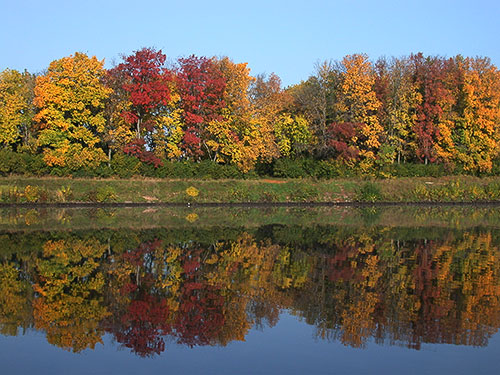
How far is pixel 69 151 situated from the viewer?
49906mm

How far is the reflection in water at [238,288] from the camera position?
11180 millimetres

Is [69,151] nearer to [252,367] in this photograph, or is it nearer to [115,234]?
[115,234]

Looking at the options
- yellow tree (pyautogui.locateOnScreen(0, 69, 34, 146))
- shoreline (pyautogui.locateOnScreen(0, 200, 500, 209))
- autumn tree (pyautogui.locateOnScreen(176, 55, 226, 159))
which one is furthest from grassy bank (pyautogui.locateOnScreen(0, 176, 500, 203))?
yellow tree (pyautogui.locateOnScreen(0, 69, 34, 146))

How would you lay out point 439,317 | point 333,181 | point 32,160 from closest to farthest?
point 439,317
point 32,160
point 333,181

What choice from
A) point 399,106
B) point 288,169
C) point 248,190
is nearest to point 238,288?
point 248,190

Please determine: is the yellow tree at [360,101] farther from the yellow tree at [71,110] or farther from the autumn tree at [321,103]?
the yellow tree at [71,110]

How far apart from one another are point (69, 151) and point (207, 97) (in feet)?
42.6

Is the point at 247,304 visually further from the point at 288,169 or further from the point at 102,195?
the point at 288,169

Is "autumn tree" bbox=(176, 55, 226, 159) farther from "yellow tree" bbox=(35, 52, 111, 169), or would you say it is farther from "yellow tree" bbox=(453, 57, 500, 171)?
"yellow tree" bbox=(453, 57, 500, 171)

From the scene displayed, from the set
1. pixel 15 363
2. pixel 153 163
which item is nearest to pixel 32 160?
pixel 153 163

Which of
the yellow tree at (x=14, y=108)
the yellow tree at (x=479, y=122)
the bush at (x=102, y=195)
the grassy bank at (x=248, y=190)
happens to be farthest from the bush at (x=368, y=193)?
the yellow tree at (x=14, y=108)

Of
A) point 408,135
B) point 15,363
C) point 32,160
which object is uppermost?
point 408,135

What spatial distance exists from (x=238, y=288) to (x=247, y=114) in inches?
1652

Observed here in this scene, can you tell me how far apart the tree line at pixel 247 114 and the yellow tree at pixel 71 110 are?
0.09 metres
